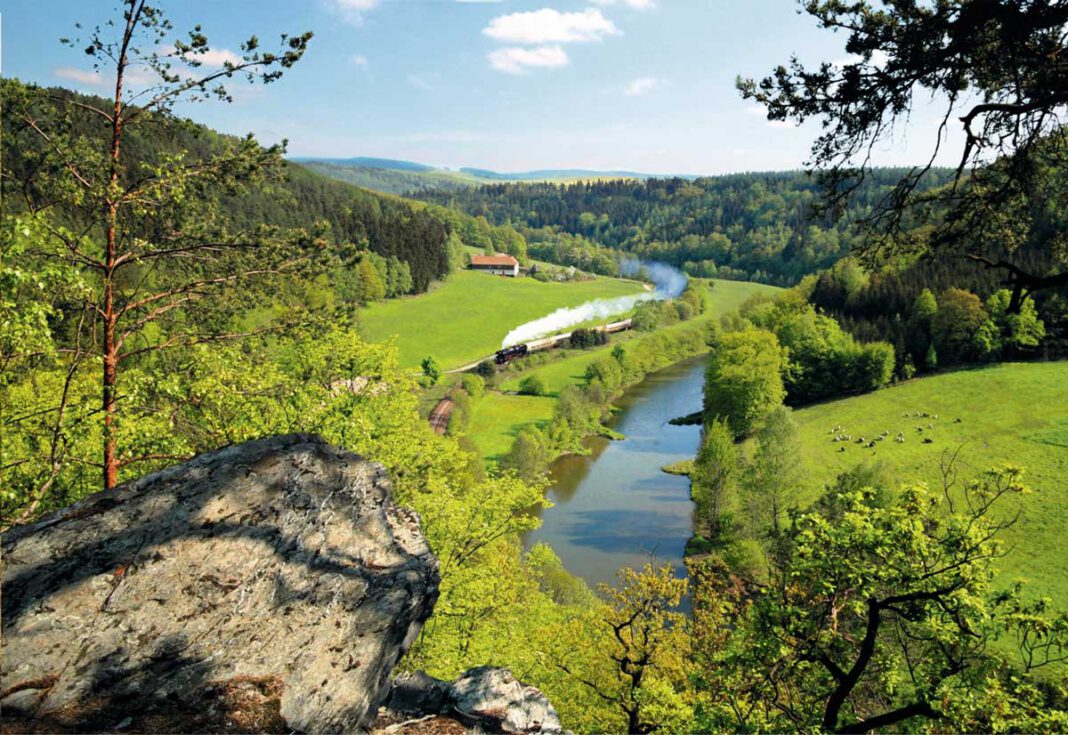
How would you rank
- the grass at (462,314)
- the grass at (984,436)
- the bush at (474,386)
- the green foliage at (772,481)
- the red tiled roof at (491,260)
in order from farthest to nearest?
the red tiled roof at (491,260), the grass at (462,314), the bush at (474,386), the green foliage at (772,481), the grass at (984,436)

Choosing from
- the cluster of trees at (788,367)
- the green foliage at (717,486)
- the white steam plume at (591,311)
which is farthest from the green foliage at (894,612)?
the white steam plume at (591,311)

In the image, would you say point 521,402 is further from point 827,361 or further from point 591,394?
point 827,361

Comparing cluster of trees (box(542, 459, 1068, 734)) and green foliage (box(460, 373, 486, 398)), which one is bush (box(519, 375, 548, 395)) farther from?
cluster of trees (box(542, 459, 1068, 734))

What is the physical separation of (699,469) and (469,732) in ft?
109

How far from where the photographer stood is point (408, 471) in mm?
14484

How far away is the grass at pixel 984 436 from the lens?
30906mm

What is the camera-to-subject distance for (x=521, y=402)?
218 feet

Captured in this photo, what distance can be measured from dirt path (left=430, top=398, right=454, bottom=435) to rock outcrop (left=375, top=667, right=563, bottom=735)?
1755 inches

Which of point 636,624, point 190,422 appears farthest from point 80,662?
point 636,624

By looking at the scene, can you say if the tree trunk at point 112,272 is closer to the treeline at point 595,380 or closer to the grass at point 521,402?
the treeline at point 595,380

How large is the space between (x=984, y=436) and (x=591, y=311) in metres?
76.7

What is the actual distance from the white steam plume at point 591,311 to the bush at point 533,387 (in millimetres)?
17109

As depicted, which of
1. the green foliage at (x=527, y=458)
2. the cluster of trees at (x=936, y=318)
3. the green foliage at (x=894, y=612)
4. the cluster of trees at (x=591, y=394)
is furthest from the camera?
the cluster of trees at (x=936, y=318)

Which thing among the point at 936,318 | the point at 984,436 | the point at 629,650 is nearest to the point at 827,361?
the point at 936,318
